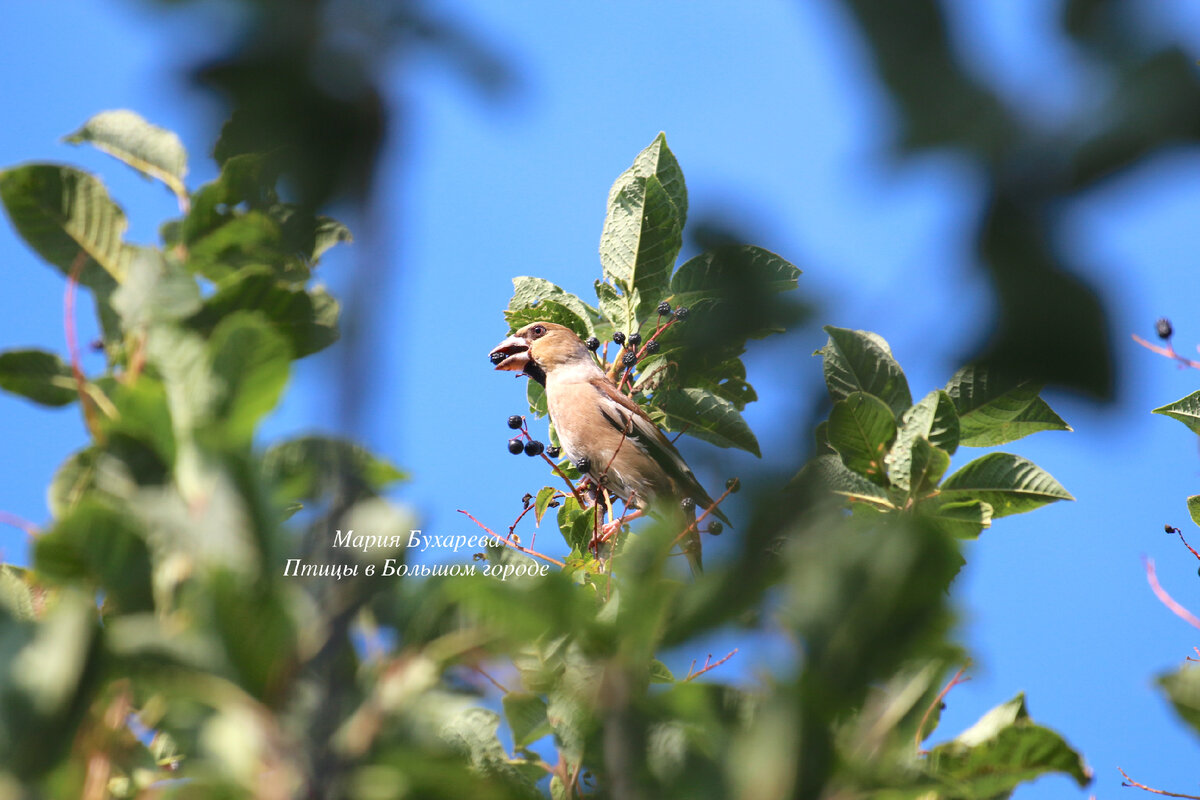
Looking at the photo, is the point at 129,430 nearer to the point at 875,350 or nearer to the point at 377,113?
the point at 377,113

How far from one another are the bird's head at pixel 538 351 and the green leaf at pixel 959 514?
4.15m

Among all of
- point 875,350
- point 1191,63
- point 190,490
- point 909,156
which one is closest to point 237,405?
point 190,490

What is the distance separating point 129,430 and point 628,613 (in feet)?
3.03

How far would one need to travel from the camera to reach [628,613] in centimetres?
132

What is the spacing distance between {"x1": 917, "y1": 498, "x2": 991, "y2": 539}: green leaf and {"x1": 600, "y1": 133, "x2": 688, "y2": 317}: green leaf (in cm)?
157

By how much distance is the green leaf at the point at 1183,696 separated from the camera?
1731 mm

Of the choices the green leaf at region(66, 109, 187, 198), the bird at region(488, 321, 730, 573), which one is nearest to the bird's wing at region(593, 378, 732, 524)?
the bird at region(488, 321, 730, 573)

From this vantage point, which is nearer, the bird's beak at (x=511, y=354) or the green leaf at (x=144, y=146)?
the green leaf at (x=144, y=146)

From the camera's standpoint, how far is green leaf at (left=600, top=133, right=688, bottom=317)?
4164 millimetres

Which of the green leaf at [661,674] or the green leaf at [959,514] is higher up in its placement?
the green leaf at [959,514]

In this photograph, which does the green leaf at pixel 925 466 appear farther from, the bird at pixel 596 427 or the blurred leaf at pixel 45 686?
the blurred leaf at pixel 45 686

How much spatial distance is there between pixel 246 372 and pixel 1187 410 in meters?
3.41

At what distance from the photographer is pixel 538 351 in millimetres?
7211

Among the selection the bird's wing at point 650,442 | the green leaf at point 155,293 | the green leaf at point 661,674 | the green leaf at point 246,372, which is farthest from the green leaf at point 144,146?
→ the bird's wing at point 650,442
